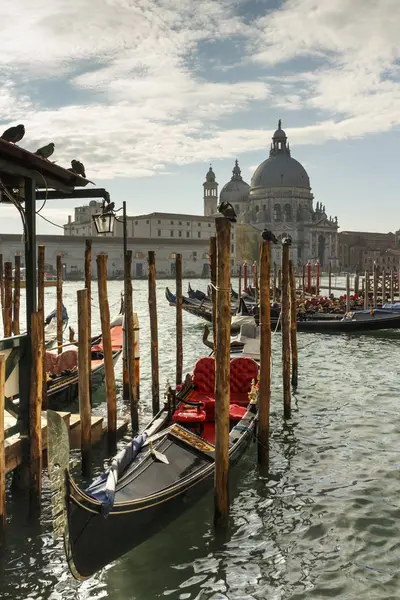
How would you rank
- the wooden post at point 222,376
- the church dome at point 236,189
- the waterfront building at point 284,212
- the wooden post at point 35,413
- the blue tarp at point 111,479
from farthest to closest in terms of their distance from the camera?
the church dome at point 236,189
the waterfront building at point 284,212
the wooden post at point 35,413
the wooden post at point 222,376
the blue tarp at point 111,479

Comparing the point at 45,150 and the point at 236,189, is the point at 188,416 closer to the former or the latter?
the point at 45,150

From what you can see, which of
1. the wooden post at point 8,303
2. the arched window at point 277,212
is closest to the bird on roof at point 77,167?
the wooden post at point 8,303

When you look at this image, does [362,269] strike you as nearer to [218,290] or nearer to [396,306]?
[396,306]

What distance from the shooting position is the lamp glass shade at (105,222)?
19.2 ft

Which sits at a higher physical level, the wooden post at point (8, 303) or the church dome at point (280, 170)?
the church dome at point (280, 170)

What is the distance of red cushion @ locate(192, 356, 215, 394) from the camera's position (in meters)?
6.01

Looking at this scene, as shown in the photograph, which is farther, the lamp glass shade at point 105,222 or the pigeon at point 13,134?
the lamp glass shade at point 105,222

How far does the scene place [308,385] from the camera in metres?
8.59

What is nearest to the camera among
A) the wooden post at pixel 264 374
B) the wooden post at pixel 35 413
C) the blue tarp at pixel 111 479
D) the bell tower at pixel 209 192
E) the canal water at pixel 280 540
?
the blue tarp at pixel 111 479

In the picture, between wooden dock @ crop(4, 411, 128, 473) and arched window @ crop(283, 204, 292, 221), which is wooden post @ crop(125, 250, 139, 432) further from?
arched window @ crop(283, 204, 292, 221)

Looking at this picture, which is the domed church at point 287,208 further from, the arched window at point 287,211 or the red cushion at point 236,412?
the red cushion at point 236,412

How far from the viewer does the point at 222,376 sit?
3816mm

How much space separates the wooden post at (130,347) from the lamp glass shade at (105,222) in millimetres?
319

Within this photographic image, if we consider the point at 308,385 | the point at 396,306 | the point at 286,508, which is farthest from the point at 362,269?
the point at 286,508
